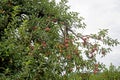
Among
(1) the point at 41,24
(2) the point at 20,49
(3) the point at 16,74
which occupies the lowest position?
(3) the point at 16,74

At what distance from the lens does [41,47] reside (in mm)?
9297

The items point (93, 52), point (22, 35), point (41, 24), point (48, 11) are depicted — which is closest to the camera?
point (22, 35)

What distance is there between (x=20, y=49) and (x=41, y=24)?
1.83 m

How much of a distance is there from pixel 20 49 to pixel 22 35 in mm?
337

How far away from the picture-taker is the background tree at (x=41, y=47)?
8.65m

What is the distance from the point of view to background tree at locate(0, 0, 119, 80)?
28.4ft

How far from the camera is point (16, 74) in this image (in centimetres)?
876

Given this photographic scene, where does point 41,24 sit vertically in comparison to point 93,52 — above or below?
above

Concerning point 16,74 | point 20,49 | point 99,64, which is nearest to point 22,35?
point 20,49

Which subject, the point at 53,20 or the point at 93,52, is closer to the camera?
the point at 93,52

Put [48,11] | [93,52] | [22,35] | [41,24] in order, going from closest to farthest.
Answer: [22,35]
[93,52]
[41,24]
[48,11]

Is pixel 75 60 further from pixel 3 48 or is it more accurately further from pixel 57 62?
pixel 3 48

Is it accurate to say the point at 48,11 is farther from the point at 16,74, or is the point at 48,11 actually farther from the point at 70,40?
the point at 16,74

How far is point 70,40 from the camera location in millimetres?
9531
